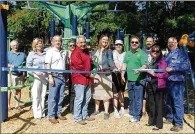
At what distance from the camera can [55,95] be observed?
18.5 feet

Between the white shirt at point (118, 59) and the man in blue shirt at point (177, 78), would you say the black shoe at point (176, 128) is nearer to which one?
the man in blue shirt at point (177, 78)

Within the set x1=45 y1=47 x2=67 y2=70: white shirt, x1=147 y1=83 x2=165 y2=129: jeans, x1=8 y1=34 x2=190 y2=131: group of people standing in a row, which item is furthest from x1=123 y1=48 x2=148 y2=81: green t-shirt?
x1=45 y1=47 x2=67 y2=70: white shirt

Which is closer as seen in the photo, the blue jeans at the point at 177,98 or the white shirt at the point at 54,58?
the blue jeans at the point at 177,98

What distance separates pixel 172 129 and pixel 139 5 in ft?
37.0

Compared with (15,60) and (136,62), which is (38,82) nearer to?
(15,60)

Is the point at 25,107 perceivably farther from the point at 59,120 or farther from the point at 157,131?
the point at 157,131

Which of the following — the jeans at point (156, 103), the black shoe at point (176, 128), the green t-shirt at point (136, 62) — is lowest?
the black shoe at point (176, 128)

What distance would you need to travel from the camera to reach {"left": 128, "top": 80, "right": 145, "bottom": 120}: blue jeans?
5.59 metres

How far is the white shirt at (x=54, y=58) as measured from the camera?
5508 mm

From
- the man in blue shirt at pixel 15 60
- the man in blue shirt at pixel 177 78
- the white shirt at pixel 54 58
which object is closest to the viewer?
the man in blue shirt at pixel 177 78

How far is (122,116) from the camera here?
619cm

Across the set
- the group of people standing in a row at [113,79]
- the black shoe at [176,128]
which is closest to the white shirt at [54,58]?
the group of people standing in a row at [113,79]

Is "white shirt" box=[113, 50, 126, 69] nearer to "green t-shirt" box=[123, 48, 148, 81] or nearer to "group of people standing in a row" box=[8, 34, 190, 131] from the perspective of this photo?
"group of people standing in a row" box=[8, 34, 190, 131]

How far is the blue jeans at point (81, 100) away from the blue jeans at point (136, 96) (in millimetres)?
812
